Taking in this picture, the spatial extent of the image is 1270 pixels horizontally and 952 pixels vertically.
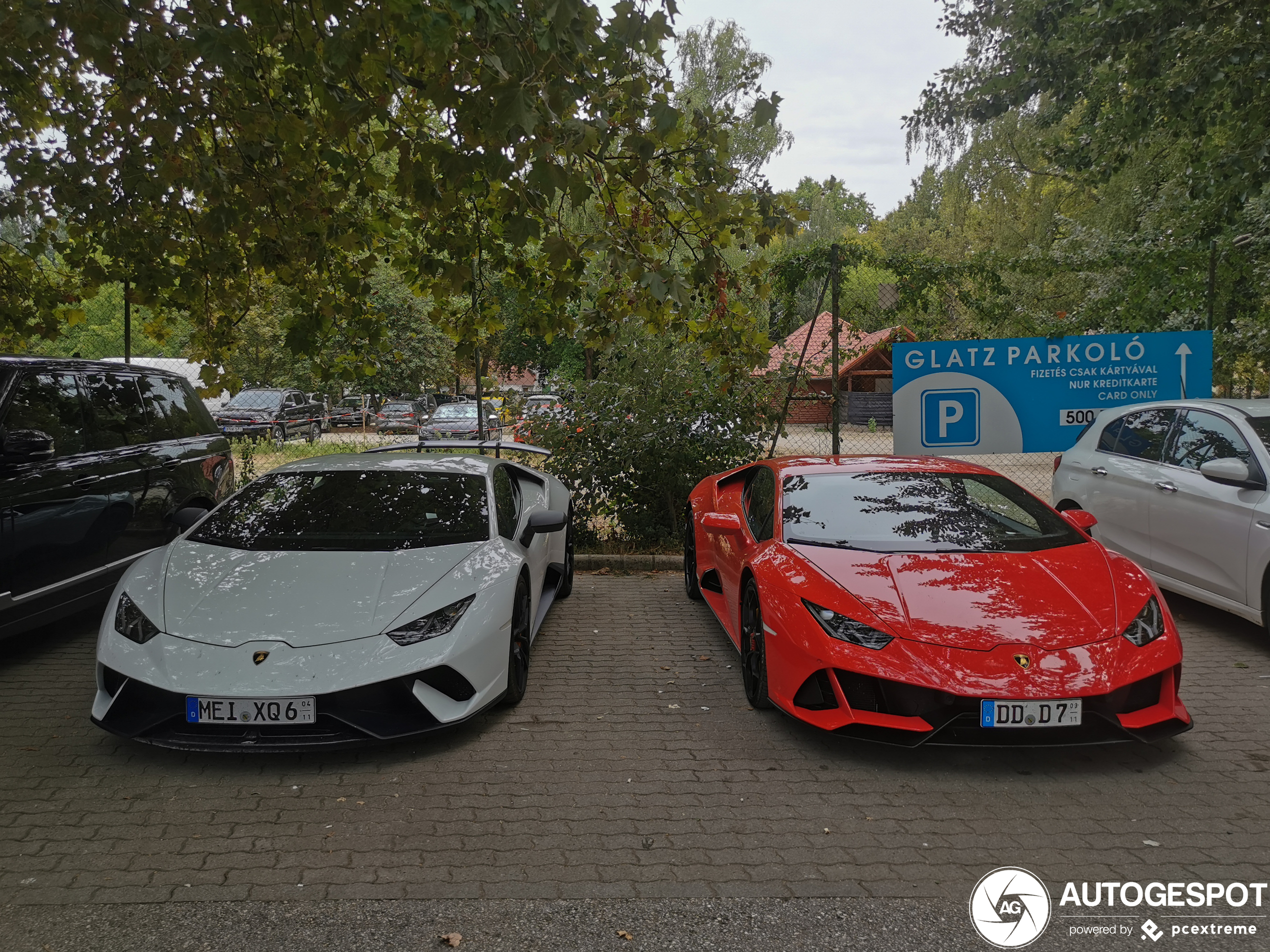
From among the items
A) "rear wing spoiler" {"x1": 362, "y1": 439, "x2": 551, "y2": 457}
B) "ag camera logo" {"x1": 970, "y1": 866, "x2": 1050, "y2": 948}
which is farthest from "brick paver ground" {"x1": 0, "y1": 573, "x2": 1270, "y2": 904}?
"rear wing spoiler" {"x1": 362, "y1": 439, "x2": 551, "y2": 457}

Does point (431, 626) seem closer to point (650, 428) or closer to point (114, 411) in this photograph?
point (114, 411)

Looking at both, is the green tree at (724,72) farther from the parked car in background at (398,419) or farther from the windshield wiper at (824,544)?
the windshield wiper at (824,544)

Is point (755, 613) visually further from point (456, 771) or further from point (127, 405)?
point (127, 405)

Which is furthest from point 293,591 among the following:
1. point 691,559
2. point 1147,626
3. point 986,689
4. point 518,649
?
point 1147,626

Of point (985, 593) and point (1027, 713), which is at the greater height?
point (985, 593)

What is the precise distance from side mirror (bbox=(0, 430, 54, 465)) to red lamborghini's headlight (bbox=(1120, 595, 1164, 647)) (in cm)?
604

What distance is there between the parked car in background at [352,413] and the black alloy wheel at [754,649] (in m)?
28.8

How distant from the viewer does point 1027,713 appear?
12.1 feet

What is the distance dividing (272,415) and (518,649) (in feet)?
79.6

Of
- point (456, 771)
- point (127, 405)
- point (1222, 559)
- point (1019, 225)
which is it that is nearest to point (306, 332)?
point (127, 405)

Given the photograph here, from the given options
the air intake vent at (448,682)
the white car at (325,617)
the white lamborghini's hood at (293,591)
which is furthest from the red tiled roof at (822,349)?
the air intake vent at (448,682)

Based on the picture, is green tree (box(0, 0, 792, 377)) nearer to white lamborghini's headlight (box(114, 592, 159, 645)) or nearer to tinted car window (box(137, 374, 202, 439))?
tinted car window (box(137, 374, 202, 439))

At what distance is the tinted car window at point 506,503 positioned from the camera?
5.43m

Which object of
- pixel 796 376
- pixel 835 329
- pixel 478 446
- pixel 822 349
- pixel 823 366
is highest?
pixel 835 329
